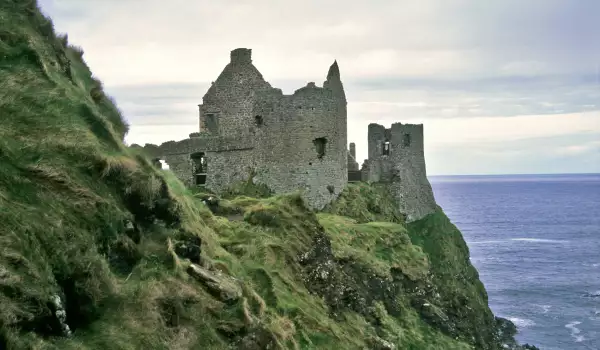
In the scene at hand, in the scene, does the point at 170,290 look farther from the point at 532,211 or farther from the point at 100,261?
the point at 532,211

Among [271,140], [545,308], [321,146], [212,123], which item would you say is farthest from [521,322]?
[212,123]

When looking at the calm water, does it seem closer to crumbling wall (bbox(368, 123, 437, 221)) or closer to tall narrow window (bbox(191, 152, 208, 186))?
crumbling wall (bbox(368, 123, 437, 221))

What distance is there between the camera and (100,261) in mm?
12047

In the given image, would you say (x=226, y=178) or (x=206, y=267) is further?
(x=226, y=178)

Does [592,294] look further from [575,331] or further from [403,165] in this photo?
[403,165]

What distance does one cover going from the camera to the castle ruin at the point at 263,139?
1439 inches

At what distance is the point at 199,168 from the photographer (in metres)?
37.9

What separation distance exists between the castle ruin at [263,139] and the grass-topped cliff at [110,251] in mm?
11746

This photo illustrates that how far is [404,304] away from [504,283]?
4875 cm

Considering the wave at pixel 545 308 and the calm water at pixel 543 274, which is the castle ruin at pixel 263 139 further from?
the wave at pixel 545 308

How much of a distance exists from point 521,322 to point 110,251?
52355 mm

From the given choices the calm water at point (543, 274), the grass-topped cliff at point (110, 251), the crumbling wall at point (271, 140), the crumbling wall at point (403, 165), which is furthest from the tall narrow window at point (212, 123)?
the calm water at point (543, 274)

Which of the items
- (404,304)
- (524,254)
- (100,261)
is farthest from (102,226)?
(524,254)

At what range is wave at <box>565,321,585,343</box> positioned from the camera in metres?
54.5
